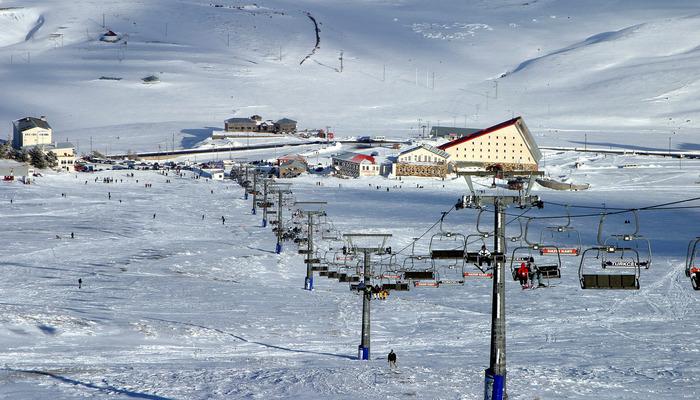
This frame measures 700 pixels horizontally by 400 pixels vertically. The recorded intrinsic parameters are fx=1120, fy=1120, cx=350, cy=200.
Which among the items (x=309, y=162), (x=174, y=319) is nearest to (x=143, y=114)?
(x=309, y=162)

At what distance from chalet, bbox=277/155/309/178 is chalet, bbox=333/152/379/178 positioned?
110 inches

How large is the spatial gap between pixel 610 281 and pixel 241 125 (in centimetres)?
11851

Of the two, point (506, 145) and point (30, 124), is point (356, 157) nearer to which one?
point (506, 145)

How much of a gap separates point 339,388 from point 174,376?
307 centimetres

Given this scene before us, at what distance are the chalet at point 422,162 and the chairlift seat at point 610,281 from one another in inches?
2896

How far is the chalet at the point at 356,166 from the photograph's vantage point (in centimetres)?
9175

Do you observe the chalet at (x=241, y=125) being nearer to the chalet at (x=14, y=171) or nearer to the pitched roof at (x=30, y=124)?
the pitched roof at (x=30, y=124)

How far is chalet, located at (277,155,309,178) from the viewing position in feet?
299

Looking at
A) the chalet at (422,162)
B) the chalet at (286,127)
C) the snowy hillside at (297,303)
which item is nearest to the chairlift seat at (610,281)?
the snowy hillside at (297,303)

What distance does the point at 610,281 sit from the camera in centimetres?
1583

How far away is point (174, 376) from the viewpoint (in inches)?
810

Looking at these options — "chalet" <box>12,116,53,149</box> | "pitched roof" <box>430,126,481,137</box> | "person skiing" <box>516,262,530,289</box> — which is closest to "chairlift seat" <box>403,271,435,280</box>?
"person skiing" <box>516,262,530,289</box>

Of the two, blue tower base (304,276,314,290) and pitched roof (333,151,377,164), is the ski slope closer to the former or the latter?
blue tower base (304,276,314,290)

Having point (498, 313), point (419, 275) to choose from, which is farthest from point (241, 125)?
point (498, 313)
